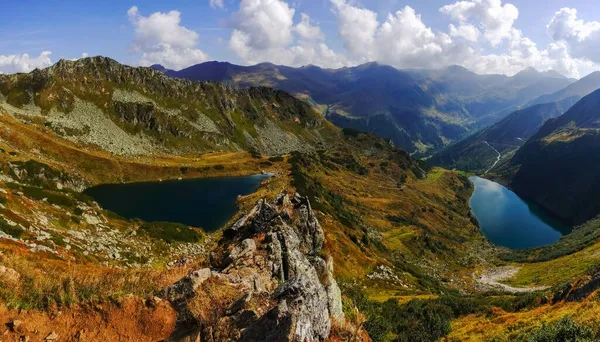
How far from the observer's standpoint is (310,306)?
1661 centimetres

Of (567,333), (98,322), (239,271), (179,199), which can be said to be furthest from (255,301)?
(179,199)

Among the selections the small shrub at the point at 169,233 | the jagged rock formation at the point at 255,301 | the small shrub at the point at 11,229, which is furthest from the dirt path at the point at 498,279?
the small shrub at the point at 11,229

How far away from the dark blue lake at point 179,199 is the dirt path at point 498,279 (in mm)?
76430

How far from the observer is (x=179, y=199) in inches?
4432

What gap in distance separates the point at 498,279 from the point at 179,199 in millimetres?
104278

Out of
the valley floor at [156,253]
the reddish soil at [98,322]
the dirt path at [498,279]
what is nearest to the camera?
the reddish soil at [98,322]

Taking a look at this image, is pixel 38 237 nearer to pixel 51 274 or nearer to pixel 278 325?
pixel 51 274

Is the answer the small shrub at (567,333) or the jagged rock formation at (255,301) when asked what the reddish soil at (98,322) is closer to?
the jagged rock formation at (255,301)

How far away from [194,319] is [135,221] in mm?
51894

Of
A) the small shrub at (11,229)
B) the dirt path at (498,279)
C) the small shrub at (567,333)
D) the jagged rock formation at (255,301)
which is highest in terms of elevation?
the jagged rock formation at (255,301)

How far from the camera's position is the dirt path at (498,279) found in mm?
93125

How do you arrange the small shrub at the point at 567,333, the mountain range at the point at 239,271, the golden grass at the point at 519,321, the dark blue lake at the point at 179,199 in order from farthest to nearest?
1. the dark blue lake at the point at 179,199
2. the golden grass at the point at 519,321
3. the small shrub at the point at 567,333
4. the mountain range at the point at 239,271

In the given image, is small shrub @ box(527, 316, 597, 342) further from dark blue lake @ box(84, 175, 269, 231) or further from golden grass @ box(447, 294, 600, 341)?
dark blue lake @ box(84, 175, 269, 231)

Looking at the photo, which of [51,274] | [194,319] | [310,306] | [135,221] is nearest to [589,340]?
[310,306]
